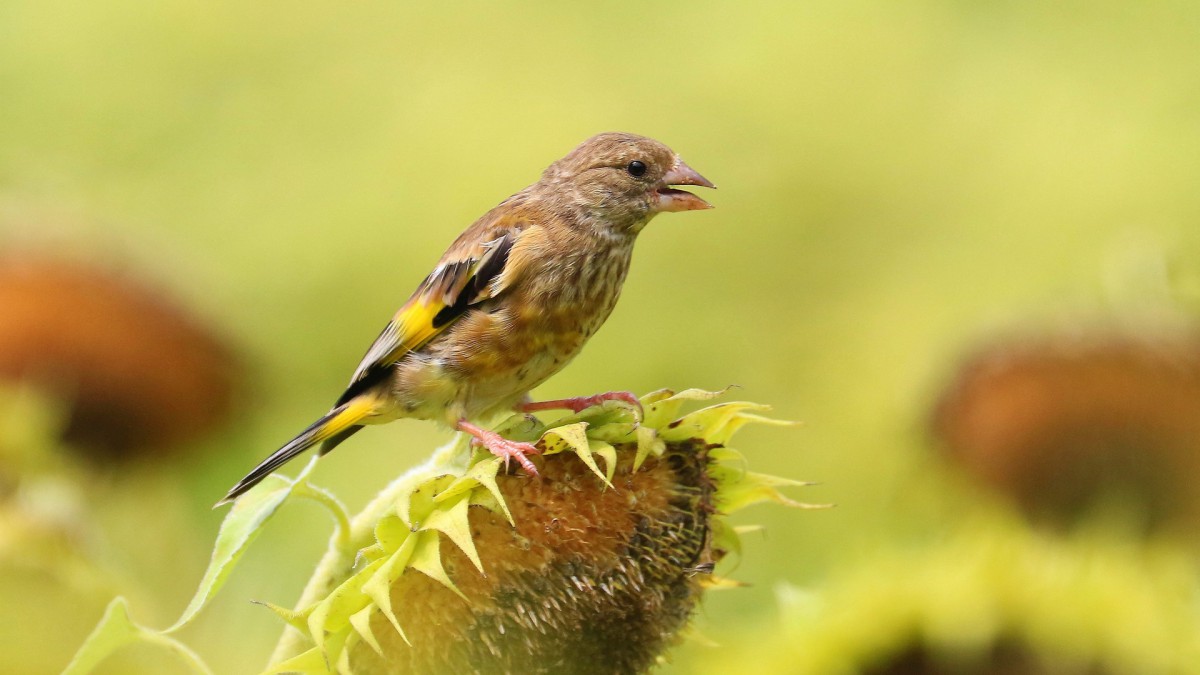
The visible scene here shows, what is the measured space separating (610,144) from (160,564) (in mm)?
1893

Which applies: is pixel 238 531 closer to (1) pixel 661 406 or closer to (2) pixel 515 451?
(2) pixel 515 451

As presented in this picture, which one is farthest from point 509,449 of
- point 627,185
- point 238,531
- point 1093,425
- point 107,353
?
point 107,353

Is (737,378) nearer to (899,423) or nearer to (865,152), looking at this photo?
(899,423)

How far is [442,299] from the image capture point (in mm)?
1727

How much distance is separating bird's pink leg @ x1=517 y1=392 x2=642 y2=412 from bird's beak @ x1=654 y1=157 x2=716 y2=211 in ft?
1.05

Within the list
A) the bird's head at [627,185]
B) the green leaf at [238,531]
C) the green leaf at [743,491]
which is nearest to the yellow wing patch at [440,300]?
the bird's head at [627,185]

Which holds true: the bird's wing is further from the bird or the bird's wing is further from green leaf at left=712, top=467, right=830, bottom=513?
green leaf at left=712, top=467, right=830, bottom=513

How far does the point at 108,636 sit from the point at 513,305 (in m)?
0.64

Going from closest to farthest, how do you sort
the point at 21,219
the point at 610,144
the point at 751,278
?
the point at 610,144 < the point at 21,219 < the point at 751,278

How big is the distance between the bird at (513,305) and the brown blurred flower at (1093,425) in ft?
4.41

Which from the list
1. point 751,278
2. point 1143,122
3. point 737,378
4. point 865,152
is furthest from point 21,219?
point 1143,122

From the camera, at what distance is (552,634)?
130cm

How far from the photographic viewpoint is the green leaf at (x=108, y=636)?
122 centimetres

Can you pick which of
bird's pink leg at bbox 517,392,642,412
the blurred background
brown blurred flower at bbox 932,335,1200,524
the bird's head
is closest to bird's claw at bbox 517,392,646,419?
bird's pink leg at bbox 517,392,642,412
